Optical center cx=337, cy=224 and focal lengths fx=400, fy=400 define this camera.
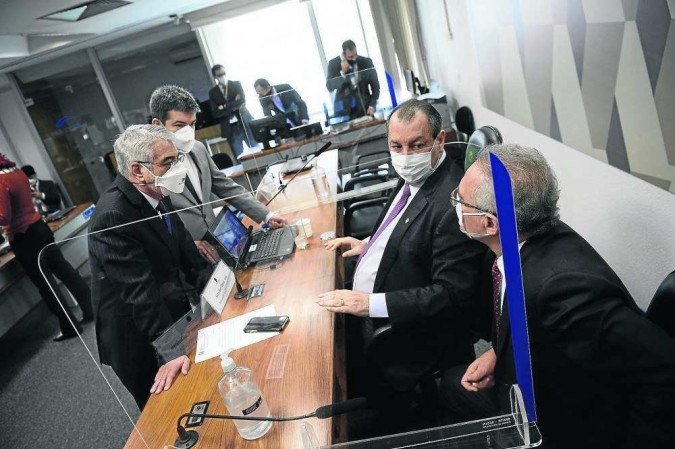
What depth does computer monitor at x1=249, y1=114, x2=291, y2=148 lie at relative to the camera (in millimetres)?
4160

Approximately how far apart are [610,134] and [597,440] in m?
0.87

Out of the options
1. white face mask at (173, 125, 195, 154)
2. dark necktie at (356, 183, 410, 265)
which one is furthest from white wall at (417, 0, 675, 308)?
white face mask at (173, 125, 195, 154)

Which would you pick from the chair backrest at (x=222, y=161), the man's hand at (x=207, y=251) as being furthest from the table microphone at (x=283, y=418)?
the chair backrest at (x=222, y=161)

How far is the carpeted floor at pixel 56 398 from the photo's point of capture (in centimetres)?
235

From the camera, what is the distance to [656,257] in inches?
46.3

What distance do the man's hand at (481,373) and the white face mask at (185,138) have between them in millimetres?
1696

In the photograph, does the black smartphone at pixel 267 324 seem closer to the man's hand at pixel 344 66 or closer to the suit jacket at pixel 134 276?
the suit jacket at pixel 134 276

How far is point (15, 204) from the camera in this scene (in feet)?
10.3

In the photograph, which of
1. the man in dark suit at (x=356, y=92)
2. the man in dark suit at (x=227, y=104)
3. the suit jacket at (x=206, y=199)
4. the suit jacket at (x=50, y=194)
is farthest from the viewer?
the man in dark suit at (x=227, y=104)

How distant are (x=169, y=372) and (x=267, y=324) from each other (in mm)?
340

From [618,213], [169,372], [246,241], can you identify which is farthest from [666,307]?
[246,241]

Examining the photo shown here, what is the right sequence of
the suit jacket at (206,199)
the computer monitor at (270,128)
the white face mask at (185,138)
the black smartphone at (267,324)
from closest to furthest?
the black smartphone at (267,324) → the suit jacket at (206,199) → the white face mask at (185,138) → the computer monitor at (270,128)

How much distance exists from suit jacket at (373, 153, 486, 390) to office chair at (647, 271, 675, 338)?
20.1 inches

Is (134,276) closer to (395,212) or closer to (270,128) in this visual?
(395,212)
